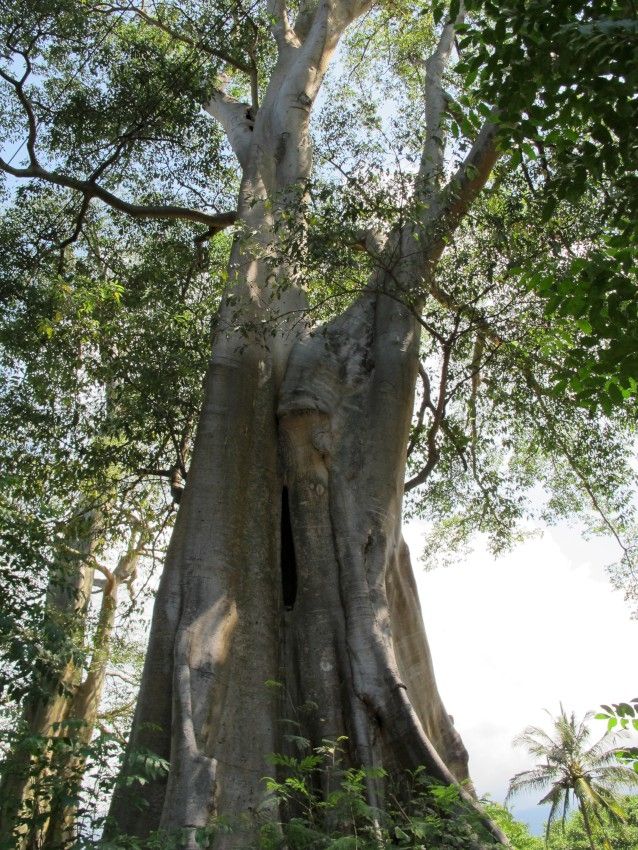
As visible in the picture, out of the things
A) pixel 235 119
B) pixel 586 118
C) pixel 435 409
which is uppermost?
pixel 235 119

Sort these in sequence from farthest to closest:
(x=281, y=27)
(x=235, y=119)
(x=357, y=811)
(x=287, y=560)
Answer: (x=281, y=27) → (x=235, y=119) → (x=287, y=560) → (x=357, y=811)

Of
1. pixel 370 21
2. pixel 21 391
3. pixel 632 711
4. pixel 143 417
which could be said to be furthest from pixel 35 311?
pixel 370 21

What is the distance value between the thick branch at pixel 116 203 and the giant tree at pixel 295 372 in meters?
0.03

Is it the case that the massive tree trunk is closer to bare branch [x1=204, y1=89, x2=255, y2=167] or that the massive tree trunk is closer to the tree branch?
the tree branch

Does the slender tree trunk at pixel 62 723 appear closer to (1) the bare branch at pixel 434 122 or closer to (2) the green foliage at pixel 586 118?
(2) the green foliage at pixel 586 118

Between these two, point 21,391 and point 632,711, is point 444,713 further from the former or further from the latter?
point 21,391

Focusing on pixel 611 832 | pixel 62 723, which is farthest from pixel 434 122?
pixel 611 832

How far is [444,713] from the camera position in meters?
7.05

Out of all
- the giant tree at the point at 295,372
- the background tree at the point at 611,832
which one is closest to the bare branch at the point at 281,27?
the giant tree at the point at 295,372

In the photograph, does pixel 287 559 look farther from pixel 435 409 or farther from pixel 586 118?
pixel 586 118

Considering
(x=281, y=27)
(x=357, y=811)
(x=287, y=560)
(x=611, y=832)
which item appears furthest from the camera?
(x=611, y=832)

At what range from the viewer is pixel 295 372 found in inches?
299

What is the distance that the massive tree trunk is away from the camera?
5477 millimetres

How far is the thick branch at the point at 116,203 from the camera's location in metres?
10.1
